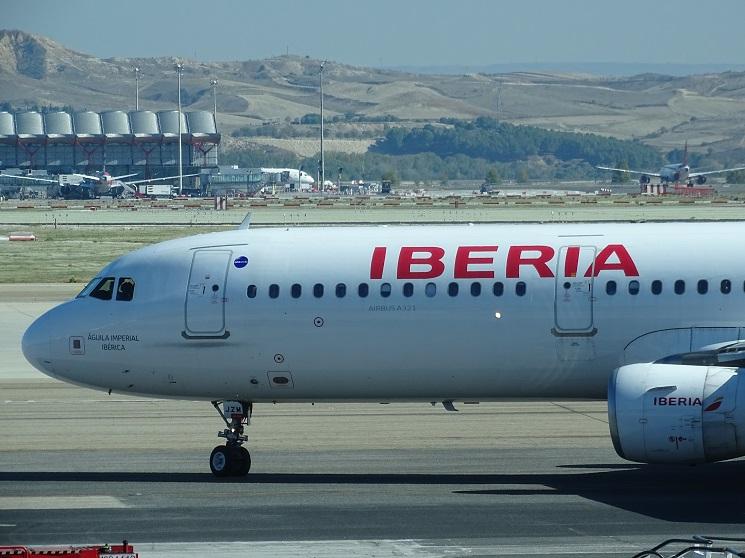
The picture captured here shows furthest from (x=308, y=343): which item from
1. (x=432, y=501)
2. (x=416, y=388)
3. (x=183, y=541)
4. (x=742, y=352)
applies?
(x=742, y=352)

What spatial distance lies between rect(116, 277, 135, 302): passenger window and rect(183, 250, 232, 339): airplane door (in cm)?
99

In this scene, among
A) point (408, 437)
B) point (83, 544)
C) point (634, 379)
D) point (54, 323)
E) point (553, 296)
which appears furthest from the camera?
point (408, 437)

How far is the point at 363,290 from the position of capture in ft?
75.3

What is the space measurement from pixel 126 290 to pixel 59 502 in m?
3.98

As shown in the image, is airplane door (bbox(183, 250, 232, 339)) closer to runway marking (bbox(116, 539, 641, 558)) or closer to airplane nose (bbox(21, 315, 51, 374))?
airplane nose (bbox(21, 315, 51, 374))

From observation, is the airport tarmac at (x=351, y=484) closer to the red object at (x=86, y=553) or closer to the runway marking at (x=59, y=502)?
the runway marking at (x=59, y=502)

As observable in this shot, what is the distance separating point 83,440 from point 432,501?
878 cm

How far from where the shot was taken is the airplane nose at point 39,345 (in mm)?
23812

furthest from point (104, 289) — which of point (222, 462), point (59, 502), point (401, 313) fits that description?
point (401, 313)

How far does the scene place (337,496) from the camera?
21656 mm

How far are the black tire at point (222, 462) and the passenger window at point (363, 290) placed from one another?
3295 mm

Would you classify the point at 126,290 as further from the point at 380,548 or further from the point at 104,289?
the point at 380,548

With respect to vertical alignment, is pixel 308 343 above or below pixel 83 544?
above

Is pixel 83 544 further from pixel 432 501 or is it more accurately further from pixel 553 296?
pixel 553 296
